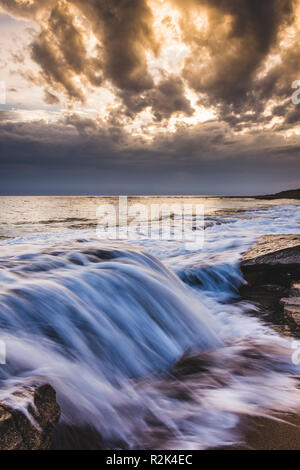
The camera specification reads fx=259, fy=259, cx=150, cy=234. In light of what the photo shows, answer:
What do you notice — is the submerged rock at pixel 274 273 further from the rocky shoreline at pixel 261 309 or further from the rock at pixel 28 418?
the rock at pixel 28 418

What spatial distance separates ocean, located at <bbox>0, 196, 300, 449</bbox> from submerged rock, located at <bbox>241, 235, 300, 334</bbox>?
0.35 meters

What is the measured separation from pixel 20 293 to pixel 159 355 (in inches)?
64.6

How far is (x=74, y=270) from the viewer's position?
3848 mm

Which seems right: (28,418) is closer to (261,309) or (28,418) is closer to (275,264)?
(261,309)

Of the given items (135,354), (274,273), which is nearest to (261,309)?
(274,273)

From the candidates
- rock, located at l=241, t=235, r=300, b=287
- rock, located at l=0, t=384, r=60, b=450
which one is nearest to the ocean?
rock, located at l=0, t=384, r=60, b=450

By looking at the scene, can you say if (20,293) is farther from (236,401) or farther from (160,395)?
(236,401)

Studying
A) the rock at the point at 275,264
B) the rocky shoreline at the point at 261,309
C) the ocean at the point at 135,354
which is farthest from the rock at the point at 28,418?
the rock at the point at 275,264

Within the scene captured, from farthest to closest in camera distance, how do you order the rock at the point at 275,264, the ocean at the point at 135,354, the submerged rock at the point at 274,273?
1. the rock at the point at 275,264
2. the submerged rock at the point at 274,273
3. the ocean at the point at 135,354

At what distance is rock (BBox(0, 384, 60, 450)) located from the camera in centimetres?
114

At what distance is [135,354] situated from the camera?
2717 mm

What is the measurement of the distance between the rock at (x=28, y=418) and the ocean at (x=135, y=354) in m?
0.14

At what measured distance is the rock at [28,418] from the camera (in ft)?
3.75
